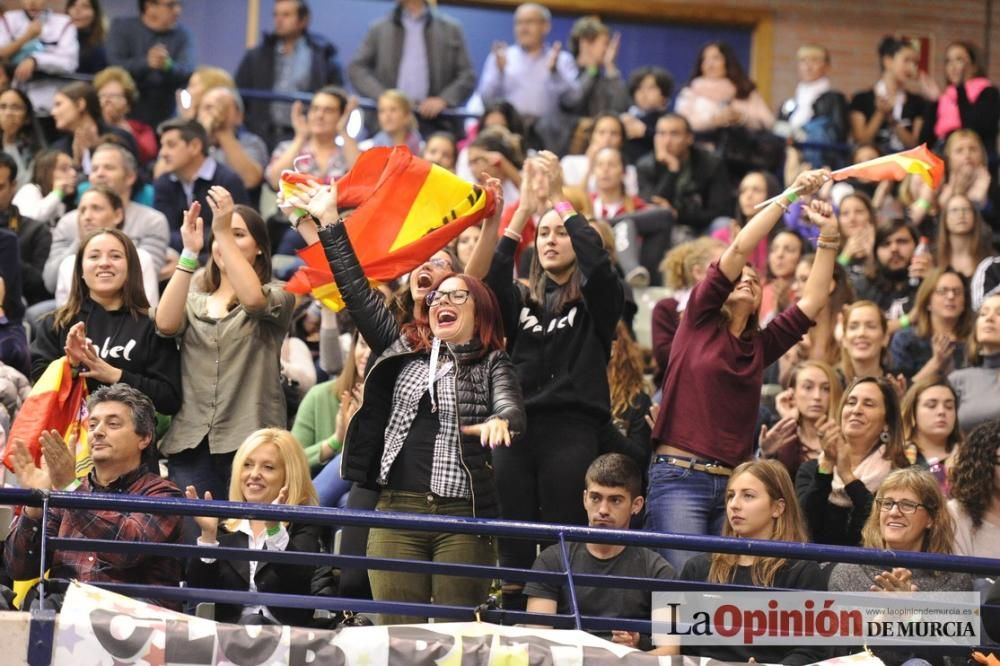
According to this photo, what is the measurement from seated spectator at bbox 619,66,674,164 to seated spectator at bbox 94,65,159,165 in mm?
3273

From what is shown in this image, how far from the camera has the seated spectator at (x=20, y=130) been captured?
10.8m

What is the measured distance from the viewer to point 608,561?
664 cm

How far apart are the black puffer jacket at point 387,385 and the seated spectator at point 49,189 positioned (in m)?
3.70

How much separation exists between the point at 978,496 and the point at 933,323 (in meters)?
2.46

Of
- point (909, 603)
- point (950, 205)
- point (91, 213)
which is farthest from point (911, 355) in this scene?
point (91, 213)

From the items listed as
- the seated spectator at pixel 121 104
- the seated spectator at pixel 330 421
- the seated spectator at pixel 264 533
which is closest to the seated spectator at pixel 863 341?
the seated spectator at pixel 330 421

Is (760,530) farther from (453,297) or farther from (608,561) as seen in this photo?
(453,297)

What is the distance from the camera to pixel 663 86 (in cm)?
1301

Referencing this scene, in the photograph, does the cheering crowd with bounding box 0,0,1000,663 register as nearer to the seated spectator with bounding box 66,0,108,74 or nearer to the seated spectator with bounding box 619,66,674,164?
the seated spectator with bounding box 619,66,674,164

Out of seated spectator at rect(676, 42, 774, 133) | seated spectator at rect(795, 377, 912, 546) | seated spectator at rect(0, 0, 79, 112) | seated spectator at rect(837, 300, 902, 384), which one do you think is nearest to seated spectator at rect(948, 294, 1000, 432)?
seated spectator at rect(837, 300, 902, 384)

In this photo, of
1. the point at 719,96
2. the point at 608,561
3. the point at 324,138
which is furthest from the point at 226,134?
the point at 608,561

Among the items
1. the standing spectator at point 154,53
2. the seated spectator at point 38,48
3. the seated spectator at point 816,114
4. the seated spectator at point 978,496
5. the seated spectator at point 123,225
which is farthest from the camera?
the seated spectator at point 816,114

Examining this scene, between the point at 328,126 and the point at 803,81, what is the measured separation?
444 cm

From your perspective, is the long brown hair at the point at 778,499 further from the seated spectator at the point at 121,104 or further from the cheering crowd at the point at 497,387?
the seated spectator at the point at 121,104
